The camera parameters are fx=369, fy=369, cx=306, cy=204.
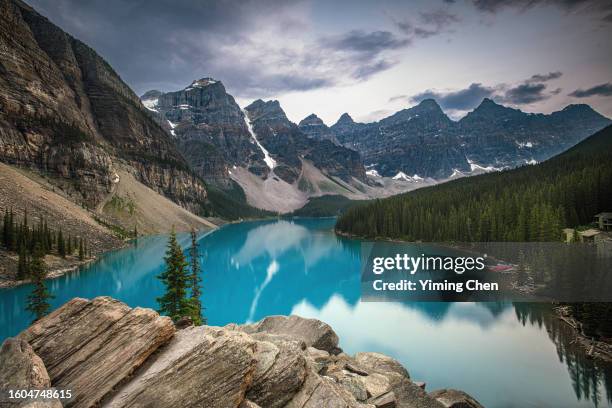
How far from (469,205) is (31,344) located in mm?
105236

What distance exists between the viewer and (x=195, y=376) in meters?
9.55

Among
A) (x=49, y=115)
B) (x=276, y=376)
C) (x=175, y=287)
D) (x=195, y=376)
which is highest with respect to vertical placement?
(x=49, y=115)

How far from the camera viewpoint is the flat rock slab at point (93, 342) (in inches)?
375

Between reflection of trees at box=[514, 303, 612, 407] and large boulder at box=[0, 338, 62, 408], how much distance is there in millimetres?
29743

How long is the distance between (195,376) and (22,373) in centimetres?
404

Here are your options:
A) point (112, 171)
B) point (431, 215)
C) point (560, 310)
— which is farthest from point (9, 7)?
point (560, 310)

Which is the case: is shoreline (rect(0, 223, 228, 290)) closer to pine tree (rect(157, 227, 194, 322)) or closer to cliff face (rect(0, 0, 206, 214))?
pine tree (rect(157, 227, 194, 322))

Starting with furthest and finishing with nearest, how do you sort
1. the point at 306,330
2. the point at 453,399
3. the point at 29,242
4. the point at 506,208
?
the point at 506,208, the point at 29,242, the point at 306,330, the point at 453,399

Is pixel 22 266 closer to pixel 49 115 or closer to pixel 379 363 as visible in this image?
pixel 379 363

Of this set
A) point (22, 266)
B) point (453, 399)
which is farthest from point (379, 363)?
point (22, 266)

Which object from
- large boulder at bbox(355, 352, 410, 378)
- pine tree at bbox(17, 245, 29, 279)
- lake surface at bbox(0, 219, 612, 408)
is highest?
large boulder at bbox(355, 352, 410, 378)

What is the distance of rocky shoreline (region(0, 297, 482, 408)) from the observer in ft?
29.8

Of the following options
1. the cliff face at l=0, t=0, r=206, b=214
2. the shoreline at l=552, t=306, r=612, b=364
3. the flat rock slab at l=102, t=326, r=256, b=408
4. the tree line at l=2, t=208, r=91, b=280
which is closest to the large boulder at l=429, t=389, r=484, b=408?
the flat rock slab at l=102, t=326, r=256, b=408

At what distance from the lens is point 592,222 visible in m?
71.8
